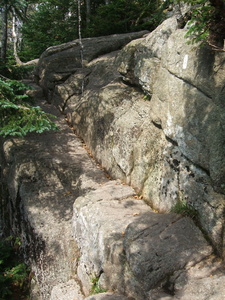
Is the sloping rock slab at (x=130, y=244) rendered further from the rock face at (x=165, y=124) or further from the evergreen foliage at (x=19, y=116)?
the evergreen foliage at (x=19, y=116)

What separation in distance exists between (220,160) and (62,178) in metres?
5.38

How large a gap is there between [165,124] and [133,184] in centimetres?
199

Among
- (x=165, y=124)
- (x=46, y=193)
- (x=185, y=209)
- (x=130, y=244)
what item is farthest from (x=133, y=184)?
(x=46, y=193)

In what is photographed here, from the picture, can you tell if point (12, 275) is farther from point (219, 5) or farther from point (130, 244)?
point (219, 5)

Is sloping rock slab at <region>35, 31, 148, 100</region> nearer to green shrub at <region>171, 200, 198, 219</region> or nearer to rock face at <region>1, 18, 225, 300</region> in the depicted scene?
rock face at <region>1, 18, 225, 300</region>

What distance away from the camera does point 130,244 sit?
5062mm

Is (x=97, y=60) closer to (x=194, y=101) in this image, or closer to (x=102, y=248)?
(x=194, y=101)

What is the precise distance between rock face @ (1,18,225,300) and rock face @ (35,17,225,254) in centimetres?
3

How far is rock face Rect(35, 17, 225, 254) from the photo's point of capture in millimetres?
5016

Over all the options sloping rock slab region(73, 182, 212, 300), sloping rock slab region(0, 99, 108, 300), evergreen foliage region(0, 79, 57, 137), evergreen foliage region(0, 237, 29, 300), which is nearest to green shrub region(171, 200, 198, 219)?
sloping rock slab region(73, 182, 212, 300)

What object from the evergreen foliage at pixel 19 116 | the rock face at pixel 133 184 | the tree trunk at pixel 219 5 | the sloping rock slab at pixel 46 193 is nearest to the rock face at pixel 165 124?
the rock face at pixel 133 184

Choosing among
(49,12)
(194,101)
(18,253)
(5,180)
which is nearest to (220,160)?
(194,101)

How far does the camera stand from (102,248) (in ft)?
18.6

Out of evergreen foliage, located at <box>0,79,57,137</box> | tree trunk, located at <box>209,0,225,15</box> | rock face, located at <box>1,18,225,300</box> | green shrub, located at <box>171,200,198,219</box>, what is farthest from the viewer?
evergreen foliage, located at <box>0,79,57,137</box>
